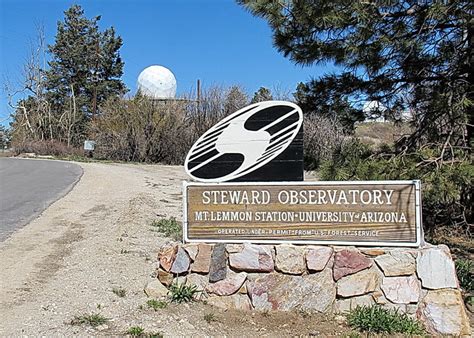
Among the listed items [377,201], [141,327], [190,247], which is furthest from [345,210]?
[141,327]

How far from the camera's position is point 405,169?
17.7 ft

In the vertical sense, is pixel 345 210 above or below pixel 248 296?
above

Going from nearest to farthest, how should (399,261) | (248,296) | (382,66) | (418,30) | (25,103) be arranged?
1. (399,261)
2. (248,296)
3. (418,30)
4. (382,66)
5. (25,103)

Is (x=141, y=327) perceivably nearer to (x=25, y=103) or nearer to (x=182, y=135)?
(x=182, y=135)

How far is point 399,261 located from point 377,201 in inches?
20.7

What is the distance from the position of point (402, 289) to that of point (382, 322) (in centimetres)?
38

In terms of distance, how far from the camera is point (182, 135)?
25219 mm

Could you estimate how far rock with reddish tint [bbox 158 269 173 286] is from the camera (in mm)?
4463

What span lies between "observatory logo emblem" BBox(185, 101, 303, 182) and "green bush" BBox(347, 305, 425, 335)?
1585 mm

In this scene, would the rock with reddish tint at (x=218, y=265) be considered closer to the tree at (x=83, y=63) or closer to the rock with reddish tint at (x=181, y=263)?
the rock with reddish tint at (x=181, y=263)

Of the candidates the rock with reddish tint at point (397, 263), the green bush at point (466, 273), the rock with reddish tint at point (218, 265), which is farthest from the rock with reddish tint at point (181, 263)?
the green bush at point (466, 273)

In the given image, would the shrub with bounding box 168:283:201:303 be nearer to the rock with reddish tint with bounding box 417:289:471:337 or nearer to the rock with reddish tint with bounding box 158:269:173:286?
the rock with reddish tint with bounding box 158:269:173:286

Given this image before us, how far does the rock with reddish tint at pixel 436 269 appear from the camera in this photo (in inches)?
151

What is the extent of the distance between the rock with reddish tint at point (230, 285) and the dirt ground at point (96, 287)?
161mm
